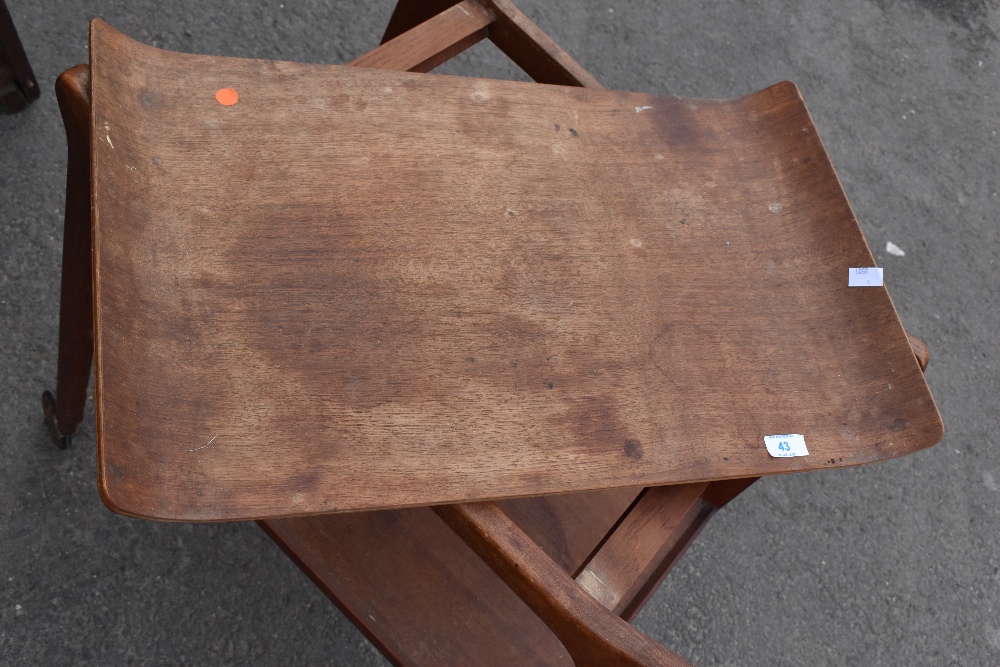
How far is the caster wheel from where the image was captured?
1410mm

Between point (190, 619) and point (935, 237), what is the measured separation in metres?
1.99

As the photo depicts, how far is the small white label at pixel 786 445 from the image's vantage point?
902 millimetres

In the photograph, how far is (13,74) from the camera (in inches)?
65.7

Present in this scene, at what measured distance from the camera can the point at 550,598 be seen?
2.48 ft

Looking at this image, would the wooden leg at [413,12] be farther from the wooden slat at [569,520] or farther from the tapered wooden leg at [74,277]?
the wooden slat at [569,520]

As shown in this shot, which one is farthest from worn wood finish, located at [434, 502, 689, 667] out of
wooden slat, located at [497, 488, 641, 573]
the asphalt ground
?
the asphalt ground

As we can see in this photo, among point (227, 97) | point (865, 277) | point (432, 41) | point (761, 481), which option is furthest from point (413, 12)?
point (761, 481)

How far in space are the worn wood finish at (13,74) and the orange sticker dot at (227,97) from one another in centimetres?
86

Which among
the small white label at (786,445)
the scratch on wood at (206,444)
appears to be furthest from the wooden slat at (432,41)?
the small white label at (786,445)

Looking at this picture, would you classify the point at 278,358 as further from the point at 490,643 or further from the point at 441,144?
the point at 490,643

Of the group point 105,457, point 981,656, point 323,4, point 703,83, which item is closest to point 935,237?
point 703,83

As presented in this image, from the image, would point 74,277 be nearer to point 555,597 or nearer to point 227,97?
point 227,97

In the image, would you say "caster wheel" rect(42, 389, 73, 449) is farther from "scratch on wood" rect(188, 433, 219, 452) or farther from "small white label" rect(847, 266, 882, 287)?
"small white label" rect(847, 266, 882, 287)

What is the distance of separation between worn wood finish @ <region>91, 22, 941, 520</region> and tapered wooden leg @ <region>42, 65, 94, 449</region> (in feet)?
0.11
